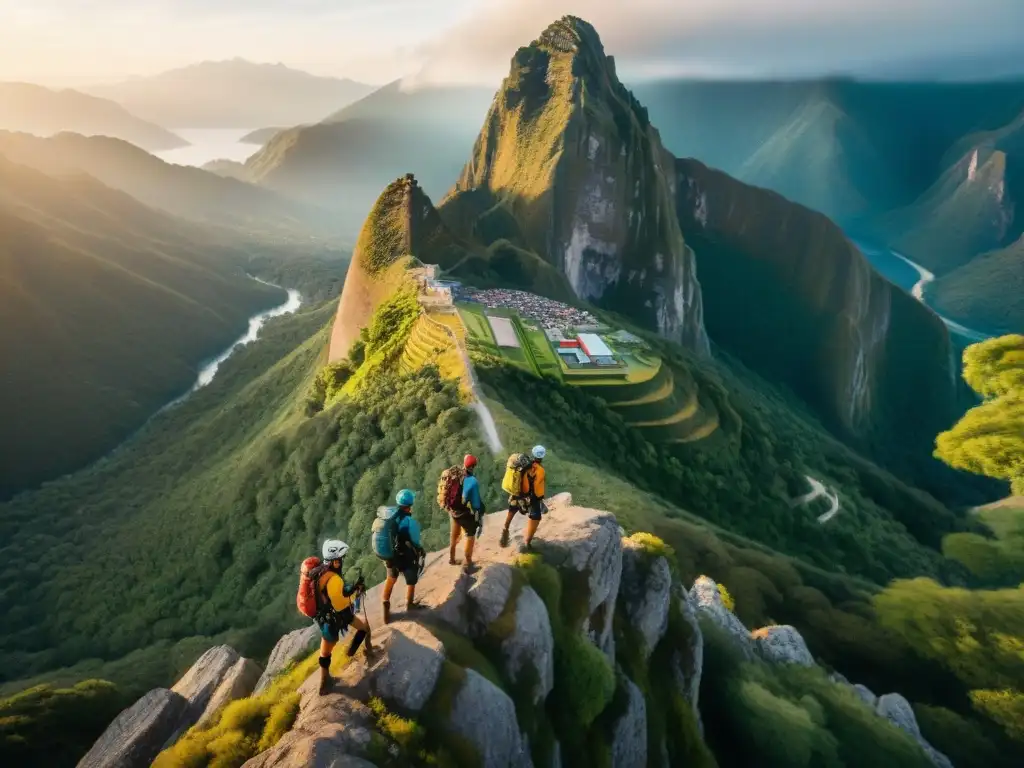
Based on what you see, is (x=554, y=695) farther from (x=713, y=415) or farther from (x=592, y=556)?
(x=713, y=415)

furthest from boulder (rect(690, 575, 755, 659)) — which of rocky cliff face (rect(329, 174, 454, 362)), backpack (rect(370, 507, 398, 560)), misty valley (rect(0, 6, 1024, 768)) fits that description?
rocky cliff face (rect(329, 174, 454, 362))

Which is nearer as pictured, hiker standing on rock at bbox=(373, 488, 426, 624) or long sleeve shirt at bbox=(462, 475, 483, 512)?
hiker standing on rock at bbox=(373, 488, 426, 624)

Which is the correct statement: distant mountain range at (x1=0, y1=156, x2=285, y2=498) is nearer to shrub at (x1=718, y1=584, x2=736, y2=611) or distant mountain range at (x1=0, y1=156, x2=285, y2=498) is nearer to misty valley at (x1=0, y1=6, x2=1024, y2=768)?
misty valley at (x1=0, y1=6, x2=1024, y2=768)

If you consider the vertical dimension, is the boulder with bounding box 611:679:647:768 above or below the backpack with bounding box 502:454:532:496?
below

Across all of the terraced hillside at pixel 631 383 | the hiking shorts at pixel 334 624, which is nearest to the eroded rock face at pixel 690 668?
the hiking shorts at pixel 334 624

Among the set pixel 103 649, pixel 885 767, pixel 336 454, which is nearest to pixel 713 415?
pixel 336 454

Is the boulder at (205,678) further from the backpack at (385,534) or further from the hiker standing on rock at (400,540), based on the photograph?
the backpack at (385,534)

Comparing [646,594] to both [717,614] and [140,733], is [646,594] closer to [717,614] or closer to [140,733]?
[717,614]
